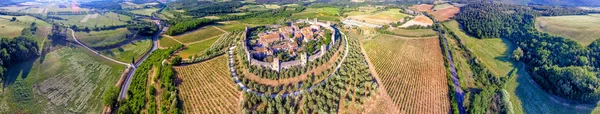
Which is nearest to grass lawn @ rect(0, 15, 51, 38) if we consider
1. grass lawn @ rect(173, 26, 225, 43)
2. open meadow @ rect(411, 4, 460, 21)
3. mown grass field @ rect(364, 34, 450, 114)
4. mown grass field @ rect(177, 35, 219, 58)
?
grass lawn @ rect(173, 26, 225, 43)

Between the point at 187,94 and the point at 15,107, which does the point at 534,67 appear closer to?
the point at 187,94

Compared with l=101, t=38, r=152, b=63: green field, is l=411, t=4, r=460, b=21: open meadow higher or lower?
higher

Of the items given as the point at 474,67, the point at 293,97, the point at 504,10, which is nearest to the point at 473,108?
the point at 474,67

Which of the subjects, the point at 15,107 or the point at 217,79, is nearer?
the point at 15,107

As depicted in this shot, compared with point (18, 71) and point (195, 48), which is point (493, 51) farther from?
point (18, 71)

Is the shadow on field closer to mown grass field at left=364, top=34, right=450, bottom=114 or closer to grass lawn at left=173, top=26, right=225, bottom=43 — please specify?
grass lawn at left=173, top=26, right=225, bottom=43

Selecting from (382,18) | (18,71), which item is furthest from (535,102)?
(18,71)
